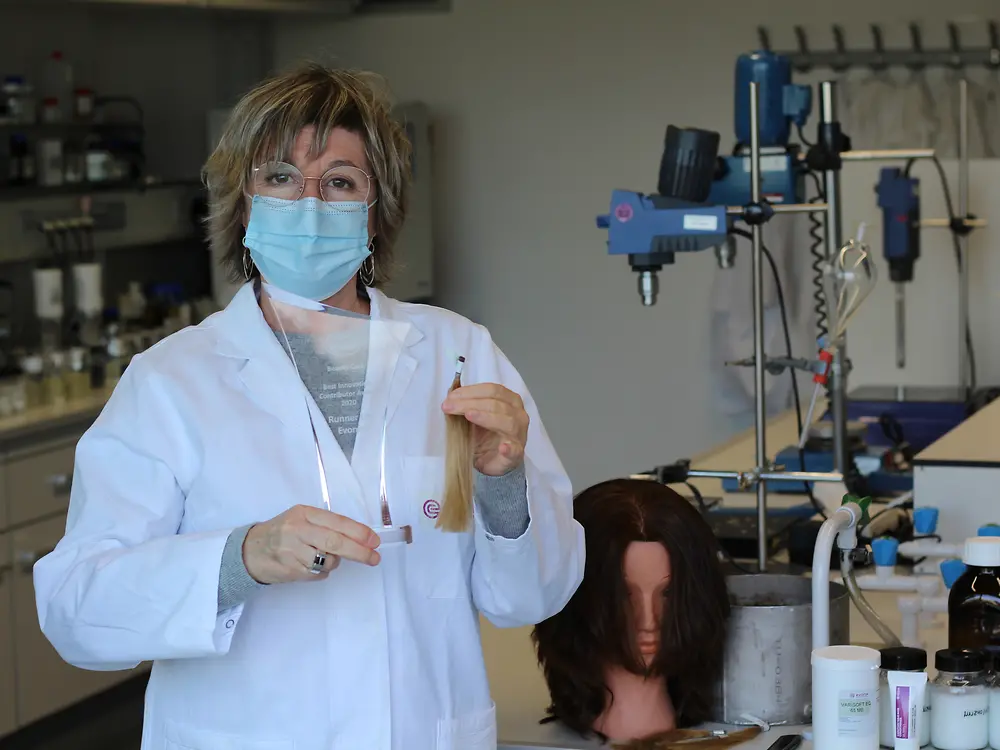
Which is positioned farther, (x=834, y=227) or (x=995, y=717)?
(x=834, y=227)

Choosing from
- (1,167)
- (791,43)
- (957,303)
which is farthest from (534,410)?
(791,43)

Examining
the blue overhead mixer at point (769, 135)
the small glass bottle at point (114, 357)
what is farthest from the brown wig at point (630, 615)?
Answer: the small glass bottle at point (114, 357)

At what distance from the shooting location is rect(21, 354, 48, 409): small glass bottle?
3.90m

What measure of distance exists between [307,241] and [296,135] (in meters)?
0.12

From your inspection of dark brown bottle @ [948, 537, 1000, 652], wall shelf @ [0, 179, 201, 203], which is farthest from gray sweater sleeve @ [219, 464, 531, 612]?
wall shelf @ [0, 179, 201, 203]

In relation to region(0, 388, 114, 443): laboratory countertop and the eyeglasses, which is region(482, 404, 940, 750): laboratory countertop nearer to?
the eyeglasses

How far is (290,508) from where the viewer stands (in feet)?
4.65

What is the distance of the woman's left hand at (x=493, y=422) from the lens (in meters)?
1.38

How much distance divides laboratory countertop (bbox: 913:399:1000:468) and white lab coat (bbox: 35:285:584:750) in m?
0.99

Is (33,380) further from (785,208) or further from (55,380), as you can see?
(785,208)

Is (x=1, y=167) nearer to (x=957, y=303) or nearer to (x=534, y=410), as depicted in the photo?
(x=957, y=303)

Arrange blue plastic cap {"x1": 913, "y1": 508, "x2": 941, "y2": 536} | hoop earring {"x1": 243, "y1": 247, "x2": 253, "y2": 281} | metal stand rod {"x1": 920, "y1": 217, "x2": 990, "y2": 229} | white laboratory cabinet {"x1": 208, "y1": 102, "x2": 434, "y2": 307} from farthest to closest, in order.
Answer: white laboratory cabinet {"x1": 208, "y1": 102, "x2": 434, "y2": 307} → metal stand rod {"x1": 920, "y1": 217, "x2": 990, "y2": 229} → blue plastic cap {"x1": 913, "y1": 508, "x2": 941, "y2": 536} → hoop earring {"x1": 243, "y1": 247, "x2": 253, "y2": 281}

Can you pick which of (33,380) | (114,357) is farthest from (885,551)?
(114,357)

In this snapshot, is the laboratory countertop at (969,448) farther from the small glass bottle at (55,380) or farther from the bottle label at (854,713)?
the small glass bottle at (55,380)
